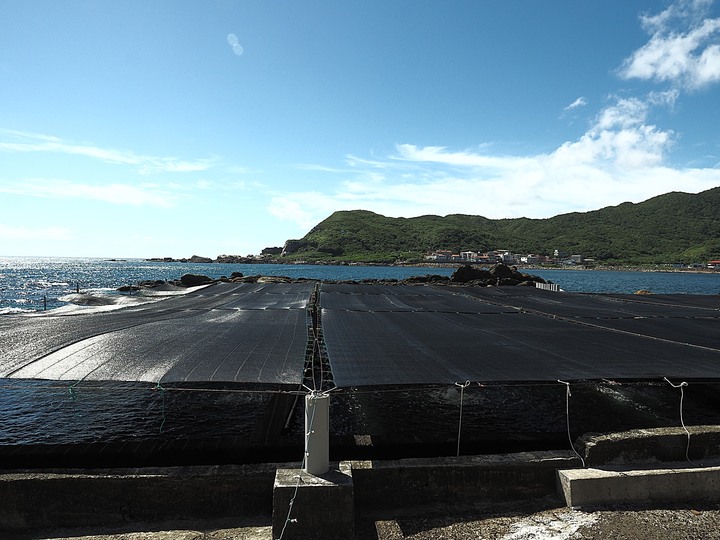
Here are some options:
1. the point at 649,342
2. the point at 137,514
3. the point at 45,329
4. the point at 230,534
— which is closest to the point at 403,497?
the point at 230,534

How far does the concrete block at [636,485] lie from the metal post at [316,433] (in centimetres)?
359

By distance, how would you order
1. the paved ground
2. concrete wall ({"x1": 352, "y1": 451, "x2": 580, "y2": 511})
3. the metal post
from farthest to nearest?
concrete wall ({"x1": 352, "y1": 451, "x2": 580, "y2": 511})
the metal post
the paved ground

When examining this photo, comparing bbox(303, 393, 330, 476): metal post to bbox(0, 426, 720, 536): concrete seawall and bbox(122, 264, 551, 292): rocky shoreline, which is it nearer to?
bbox(0, 426, 720, 536): concrete seawall

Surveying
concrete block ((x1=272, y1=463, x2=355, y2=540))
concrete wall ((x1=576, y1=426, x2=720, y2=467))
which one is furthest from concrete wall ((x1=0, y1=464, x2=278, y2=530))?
concrete wall ((x1=576, y1=426, x2=720, y2=467))

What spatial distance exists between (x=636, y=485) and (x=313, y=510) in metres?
4.69

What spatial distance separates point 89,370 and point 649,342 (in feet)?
47.9

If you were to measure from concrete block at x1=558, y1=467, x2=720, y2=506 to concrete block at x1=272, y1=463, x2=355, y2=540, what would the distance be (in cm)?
329

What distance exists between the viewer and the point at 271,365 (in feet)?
28.1

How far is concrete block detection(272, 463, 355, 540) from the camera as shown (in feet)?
16.2

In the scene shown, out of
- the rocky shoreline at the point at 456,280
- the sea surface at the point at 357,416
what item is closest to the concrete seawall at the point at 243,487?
the sea surface at the point at 357,416

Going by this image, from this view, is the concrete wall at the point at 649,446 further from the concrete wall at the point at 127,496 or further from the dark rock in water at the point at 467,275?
the dark rock in water at the point at 467,275

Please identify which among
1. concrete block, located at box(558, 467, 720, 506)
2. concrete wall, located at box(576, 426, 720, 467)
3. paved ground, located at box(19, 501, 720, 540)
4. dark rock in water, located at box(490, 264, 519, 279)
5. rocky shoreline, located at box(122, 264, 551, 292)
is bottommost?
paved ground, located at box(19, 501, 720, 540)

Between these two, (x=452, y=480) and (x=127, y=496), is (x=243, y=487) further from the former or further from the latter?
(x=452, y=480)

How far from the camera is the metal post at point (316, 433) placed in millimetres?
5250
